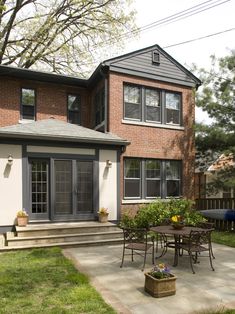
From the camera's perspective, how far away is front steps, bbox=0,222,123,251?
9766mm

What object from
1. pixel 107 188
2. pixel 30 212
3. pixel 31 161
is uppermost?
pixel 31 161

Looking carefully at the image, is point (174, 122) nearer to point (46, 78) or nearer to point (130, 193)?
point (130, 193)

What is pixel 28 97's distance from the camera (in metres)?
14.8

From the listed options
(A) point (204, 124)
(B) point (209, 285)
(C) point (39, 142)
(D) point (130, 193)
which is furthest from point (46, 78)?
(B) point (209, 285)

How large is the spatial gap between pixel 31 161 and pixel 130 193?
14.9ft

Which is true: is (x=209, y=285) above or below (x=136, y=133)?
below

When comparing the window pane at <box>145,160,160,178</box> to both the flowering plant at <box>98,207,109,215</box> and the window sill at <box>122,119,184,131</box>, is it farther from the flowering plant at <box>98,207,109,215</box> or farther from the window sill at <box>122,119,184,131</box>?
the flowering plant at <box>98,207,109,215</box>

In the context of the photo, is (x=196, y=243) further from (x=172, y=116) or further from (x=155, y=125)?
(x=172, y=116)

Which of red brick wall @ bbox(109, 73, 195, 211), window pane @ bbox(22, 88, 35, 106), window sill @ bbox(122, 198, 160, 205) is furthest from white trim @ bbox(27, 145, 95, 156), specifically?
window pane @ bbox(22, 88, 35, 106)

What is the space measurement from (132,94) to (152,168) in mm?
3443

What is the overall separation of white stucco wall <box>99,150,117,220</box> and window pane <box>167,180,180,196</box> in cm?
330

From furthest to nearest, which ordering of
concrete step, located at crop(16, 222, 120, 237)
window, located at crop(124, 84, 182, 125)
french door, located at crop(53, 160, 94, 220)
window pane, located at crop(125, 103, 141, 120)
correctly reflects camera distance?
window, located at crop(124, 84, 182, 125) → window pane, located at crop(125, 103, 141, 120) → french door, located at crop(53, 160, 94, 220) → concrete step, located at crop(16, 222, 120, 237)

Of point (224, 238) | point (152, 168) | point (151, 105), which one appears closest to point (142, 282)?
point (224, 238)

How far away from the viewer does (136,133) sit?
46.0ft
